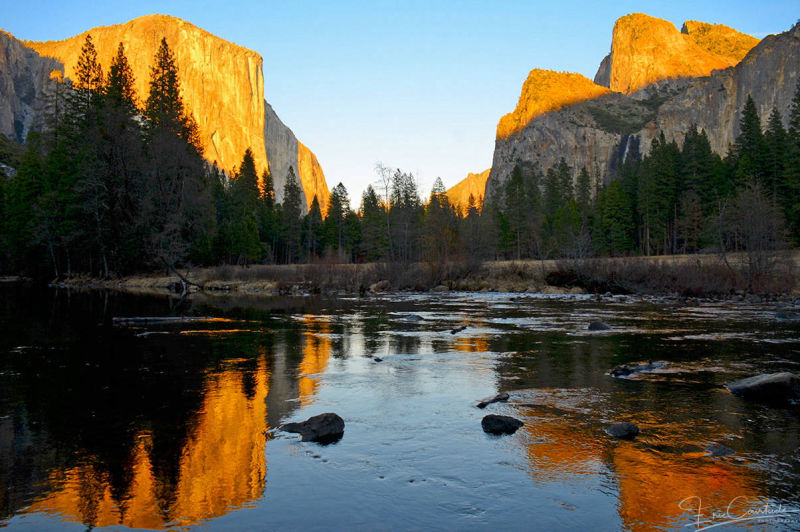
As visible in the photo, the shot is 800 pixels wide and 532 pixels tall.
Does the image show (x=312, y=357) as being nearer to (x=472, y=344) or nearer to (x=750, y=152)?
(x=472, y=344)

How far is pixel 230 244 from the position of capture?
71750mm

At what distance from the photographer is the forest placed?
1962 inches

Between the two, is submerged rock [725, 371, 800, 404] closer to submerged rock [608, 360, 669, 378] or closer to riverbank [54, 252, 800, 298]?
submerged rock [608, 360, 669, 378]

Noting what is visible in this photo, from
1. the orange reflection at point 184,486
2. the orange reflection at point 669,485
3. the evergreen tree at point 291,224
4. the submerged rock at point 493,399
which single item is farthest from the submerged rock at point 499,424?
the evergreen tree at point 291,224

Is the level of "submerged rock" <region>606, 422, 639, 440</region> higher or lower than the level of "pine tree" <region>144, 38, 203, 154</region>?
lower

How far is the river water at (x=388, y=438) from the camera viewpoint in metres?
5.24

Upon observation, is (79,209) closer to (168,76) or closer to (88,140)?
(88,140)

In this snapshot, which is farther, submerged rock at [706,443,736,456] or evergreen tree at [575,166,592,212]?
evergreen tree at [575,166,592,212]

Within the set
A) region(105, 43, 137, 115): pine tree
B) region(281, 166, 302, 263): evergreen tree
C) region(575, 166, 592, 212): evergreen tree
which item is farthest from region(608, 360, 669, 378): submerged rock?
region(575, 166, 592, 212): evergreen tree

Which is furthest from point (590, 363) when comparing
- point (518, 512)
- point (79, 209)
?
point (79, 209)

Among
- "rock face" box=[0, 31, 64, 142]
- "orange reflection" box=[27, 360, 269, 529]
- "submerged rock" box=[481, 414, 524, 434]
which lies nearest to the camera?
"orange reflection" box=[27, 360, 269, 529]

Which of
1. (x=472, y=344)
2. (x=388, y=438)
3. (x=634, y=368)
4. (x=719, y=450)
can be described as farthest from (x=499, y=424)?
(x=472, y=344)

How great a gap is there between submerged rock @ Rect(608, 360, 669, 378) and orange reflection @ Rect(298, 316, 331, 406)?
6.42m

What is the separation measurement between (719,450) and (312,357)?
965cm
